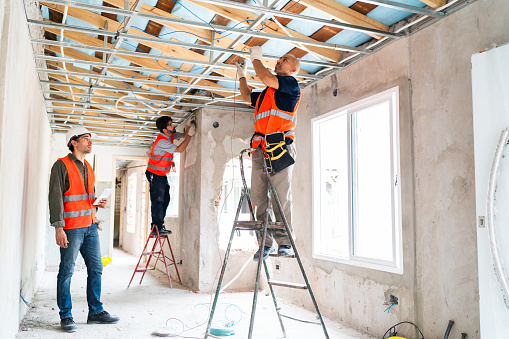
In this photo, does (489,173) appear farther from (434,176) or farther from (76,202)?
(76,202)

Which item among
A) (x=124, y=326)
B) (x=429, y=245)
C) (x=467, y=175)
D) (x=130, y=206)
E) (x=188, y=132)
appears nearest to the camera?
(x=467, y=175)

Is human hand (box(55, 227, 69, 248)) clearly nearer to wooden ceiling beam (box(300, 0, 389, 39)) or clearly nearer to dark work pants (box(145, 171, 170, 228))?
dark work pants (box(145, 171, 170, 228))

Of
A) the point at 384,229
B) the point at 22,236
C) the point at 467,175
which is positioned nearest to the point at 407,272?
the point at 467,175

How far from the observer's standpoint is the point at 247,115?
616cm

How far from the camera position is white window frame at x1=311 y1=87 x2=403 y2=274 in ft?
11.1

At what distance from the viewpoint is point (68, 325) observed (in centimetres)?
368

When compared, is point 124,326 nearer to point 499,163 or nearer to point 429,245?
point 429,245

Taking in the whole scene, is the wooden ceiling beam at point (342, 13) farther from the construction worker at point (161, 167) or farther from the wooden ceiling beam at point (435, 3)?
the construction worker at point (161, 167)

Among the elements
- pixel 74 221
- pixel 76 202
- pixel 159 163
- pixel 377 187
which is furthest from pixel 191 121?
pixel 377 187

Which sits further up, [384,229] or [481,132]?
[481,132]

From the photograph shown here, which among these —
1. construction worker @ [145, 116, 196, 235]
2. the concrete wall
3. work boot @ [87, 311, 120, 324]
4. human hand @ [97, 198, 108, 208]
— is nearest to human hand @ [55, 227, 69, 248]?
the concrete wall

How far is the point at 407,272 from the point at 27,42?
3.59 metres

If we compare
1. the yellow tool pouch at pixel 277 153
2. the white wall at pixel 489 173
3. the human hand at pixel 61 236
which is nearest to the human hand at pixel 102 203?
the human hand at pixel 61 236

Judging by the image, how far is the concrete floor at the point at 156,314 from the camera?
3.67m
